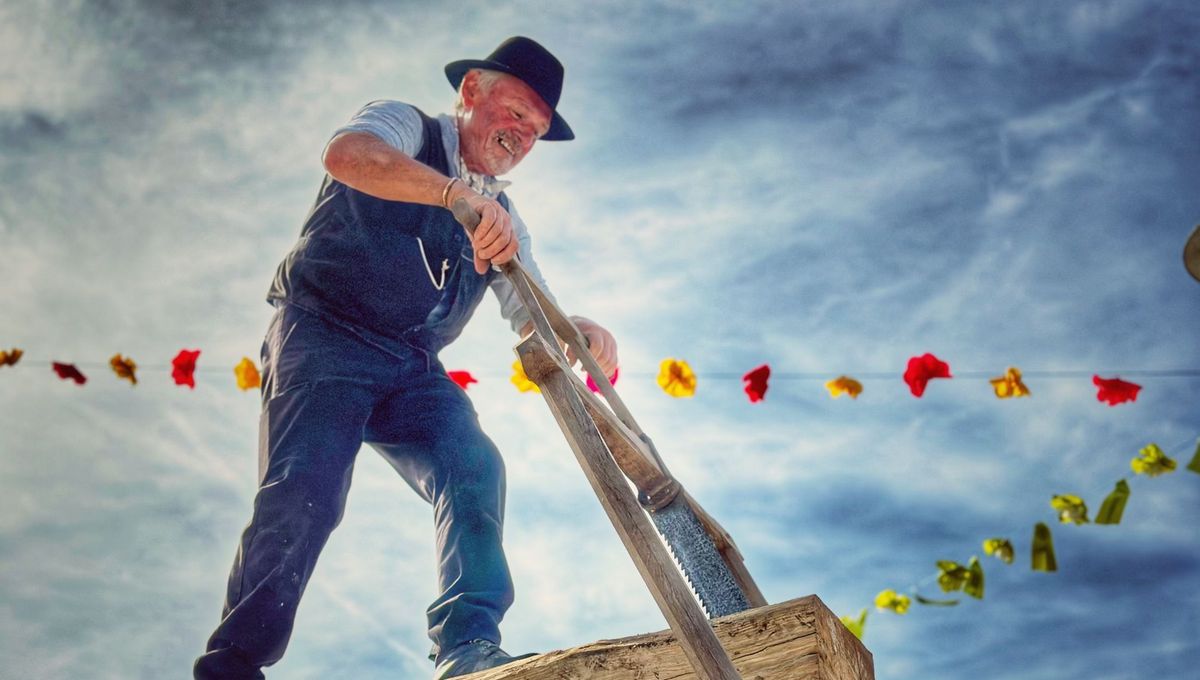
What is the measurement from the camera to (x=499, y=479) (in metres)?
2.79

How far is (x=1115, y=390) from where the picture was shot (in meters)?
5.29

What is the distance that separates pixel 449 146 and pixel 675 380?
6.99 feet

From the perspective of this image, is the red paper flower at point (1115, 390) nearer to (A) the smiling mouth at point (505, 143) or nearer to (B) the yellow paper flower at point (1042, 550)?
(B) the yellow paper flower at point (1042, 550)

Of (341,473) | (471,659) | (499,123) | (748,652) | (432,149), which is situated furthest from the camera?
(499,123)

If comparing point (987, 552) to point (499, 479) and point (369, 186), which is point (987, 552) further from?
point (369, 186)

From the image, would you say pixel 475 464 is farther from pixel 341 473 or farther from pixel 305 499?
pixel 305 499

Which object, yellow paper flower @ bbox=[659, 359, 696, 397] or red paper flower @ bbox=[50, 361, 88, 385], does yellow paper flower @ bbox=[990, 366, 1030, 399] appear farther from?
red paper flower @ bbox=[50, 361, 88, 385]

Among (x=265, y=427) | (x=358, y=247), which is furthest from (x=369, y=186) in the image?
(x=265, y=427)

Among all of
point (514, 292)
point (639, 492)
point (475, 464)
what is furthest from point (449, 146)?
point (639, 492)

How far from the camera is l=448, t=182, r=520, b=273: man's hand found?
2562 mm

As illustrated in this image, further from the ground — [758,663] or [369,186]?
[369,186]

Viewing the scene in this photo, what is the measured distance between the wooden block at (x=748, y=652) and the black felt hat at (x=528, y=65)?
2.01m

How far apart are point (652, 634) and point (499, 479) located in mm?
1047

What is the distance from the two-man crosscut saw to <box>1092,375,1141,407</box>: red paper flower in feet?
11.9
